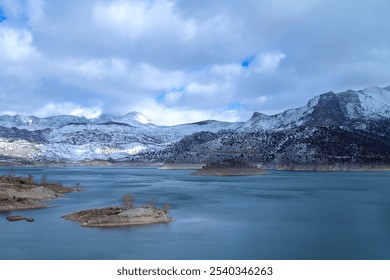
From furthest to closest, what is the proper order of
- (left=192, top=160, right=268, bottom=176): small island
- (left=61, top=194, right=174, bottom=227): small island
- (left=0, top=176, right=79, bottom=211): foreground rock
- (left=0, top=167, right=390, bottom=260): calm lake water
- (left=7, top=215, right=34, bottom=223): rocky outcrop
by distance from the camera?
1. (left=192, top=160, right=268, bottom=176): small island
2. (left=0, top=176, right=79, bottom=211): foreground rock
3. (left=7, top=215, right=34, bottom=223): rocky outcrop
4. (left=61, top=194, right=174, bottom=227): small island
5. (left=0, top=167, right=390, bottom=260): calm lake water

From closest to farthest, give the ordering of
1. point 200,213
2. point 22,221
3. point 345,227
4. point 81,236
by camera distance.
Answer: point 81,236
point 345,227
point 22,221
point 200,213

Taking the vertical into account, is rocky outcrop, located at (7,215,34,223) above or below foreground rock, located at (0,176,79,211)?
below

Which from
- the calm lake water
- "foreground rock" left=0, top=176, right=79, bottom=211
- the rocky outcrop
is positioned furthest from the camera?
"foreground rock" left=0, top=176, right=79, bottom=211

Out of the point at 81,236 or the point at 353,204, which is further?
the point at 353,204

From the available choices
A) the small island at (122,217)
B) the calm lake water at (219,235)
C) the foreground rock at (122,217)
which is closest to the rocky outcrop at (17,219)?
the calm lake water at (219,235)

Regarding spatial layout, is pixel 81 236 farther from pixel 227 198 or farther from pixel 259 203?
pixel 227 198

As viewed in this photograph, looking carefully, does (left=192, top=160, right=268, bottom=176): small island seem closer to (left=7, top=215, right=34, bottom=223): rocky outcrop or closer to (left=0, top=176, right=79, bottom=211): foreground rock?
(left=0, top=176, right=79, bottom=211): foreground rock

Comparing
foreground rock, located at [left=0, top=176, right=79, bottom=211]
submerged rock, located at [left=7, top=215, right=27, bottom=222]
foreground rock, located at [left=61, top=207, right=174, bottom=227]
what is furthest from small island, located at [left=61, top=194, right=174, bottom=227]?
foreground rock, located at [left=0, top=176, right=79, bottom=211]

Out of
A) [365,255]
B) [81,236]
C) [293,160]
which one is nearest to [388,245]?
[365,255]
